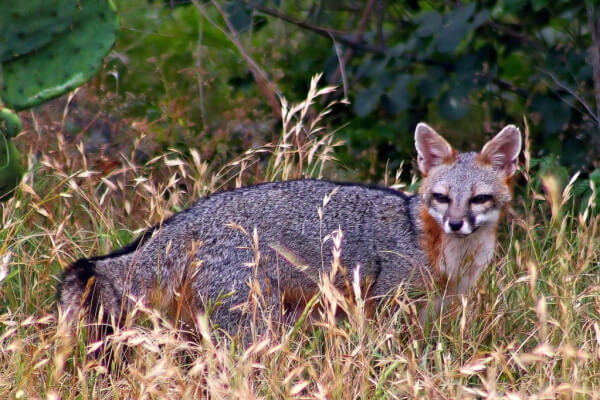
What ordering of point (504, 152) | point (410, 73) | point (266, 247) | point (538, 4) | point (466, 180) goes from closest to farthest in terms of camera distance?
point (266, 247) < point (466, 180) < point (504, 152) < point (538, 4) < point (410, 73)

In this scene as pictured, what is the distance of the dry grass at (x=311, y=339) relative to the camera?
2.92 metres

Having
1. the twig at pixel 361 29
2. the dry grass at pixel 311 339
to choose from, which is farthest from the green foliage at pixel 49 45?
the twig at pixel 361 29

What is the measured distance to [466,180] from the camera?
424 centimetres

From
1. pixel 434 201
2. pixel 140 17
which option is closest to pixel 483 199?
pixel 434 201

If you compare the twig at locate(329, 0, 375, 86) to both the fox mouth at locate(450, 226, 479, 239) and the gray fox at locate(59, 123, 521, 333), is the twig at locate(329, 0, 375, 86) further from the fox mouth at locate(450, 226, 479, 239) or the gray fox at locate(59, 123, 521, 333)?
the fox mouth at locate(450, 226, 479, 239)

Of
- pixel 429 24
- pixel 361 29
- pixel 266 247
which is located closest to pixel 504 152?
pixel 266 247

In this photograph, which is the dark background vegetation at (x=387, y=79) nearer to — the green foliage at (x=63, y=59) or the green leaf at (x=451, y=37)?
the green leaf at (x=451, y=37)

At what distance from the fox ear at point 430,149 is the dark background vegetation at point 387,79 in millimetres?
1123

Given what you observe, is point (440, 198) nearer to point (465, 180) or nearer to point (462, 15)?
point (465, 180)

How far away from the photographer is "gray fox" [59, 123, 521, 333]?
4.00 m

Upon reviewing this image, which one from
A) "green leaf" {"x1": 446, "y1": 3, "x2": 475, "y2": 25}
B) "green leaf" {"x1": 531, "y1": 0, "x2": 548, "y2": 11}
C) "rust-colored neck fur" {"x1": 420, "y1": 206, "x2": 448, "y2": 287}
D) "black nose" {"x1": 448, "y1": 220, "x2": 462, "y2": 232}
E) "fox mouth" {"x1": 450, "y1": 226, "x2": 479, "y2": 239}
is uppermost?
"green leaf" {"x1": 531, "y1": 0, "x2": 548, "y2": 11}

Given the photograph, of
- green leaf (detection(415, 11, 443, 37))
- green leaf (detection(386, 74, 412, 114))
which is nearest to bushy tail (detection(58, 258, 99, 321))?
green leaf (detection(386, 74, 412, 114))

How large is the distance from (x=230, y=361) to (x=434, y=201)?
1.48m

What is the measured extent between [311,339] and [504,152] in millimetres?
1295
